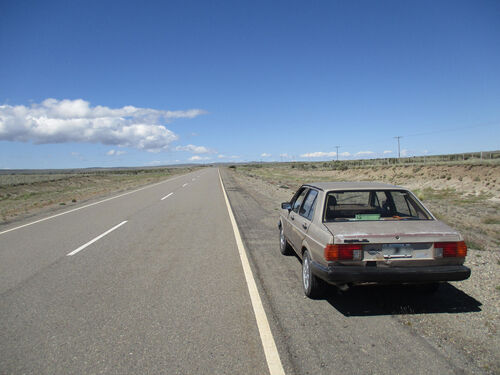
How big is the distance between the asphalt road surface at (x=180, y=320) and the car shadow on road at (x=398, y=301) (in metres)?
0.07

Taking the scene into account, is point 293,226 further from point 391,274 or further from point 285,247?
point 391,274

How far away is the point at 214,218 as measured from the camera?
36.1 feet

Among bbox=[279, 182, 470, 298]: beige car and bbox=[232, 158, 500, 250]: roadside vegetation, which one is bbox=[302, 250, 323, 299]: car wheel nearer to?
bbox=[279, 182, 470, 298]: beige car

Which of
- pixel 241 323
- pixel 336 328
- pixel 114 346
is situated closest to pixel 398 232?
pixel 336 328

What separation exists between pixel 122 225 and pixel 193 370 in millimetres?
7820

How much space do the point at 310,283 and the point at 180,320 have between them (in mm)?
1673

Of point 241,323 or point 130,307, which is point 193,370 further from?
point 130,307

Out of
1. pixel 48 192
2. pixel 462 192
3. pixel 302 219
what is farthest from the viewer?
pixel 48 192

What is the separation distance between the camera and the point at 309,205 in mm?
5234

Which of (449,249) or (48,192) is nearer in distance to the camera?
(449,249)

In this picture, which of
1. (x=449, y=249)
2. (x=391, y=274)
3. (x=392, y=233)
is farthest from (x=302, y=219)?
(x=449, y=249)

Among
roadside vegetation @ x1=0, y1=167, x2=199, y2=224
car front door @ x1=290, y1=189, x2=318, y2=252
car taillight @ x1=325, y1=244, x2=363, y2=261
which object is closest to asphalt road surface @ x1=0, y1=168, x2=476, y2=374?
car front door @ x1=290, y1=189, x2=318, y2=252

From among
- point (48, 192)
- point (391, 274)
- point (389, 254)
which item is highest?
point (389, 254)

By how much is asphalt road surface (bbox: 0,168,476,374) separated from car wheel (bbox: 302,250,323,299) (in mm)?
141
